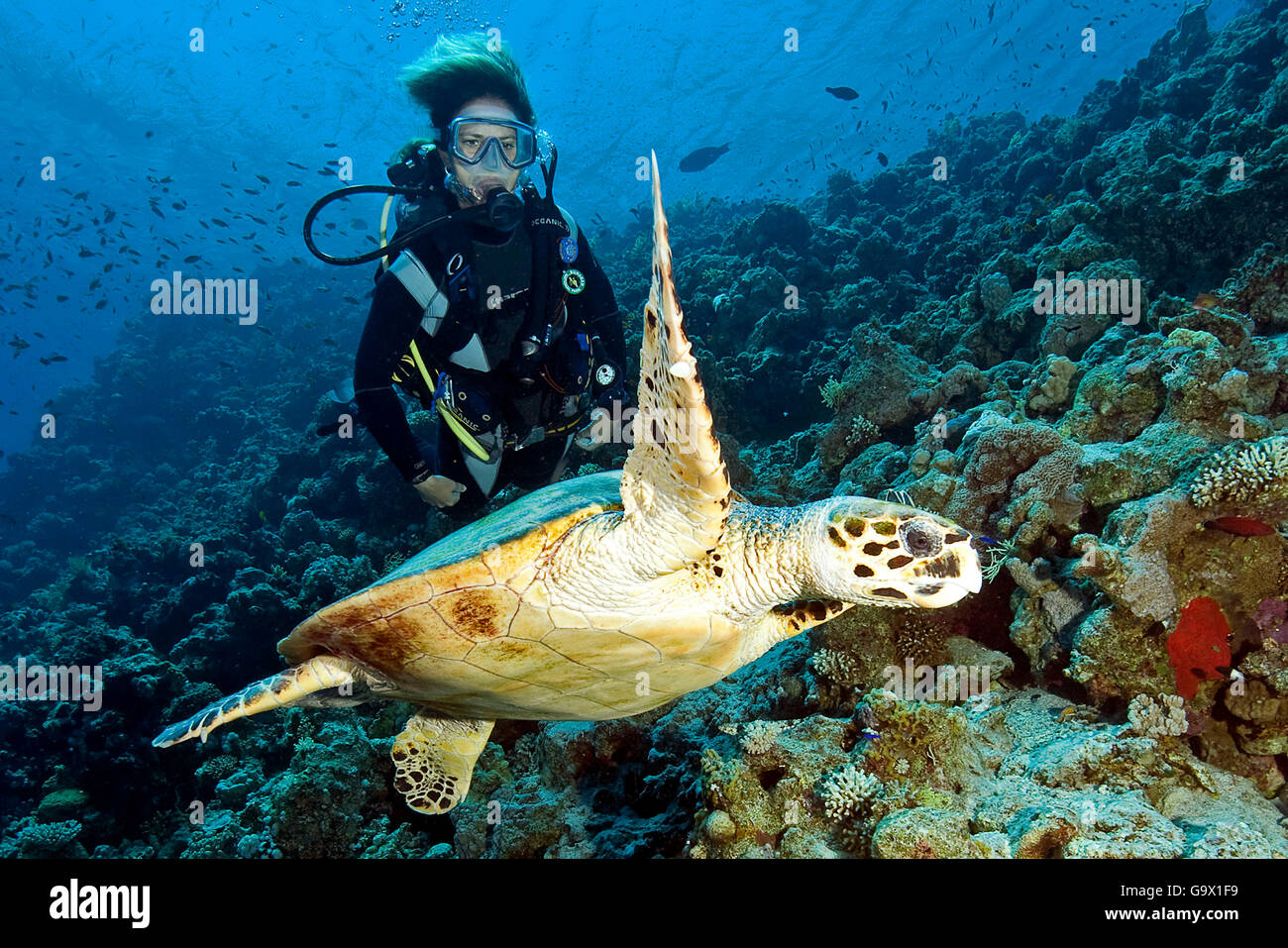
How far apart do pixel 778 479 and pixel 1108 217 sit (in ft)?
19.2

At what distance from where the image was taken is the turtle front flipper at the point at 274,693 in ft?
7.91

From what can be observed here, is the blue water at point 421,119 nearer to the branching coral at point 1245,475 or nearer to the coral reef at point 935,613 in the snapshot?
the coral reef at point 935,613

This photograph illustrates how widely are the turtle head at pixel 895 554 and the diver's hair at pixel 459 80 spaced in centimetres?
392

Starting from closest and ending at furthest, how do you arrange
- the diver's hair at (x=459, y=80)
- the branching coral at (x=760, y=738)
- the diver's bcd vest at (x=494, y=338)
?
the branching coral at (x=760, y=738) → the diver's bcd vest at (x=494, y=338) → the diver's hair at (x=459, y=80)

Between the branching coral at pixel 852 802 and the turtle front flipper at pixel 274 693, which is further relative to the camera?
the turtle front flipper at pixel 274 693

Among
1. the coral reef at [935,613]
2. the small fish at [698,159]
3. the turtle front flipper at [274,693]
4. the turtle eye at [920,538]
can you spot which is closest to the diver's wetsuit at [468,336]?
the turtle front flipper at [274,693]

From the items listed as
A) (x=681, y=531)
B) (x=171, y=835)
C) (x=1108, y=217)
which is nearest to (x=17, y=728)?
(x=171, y=835)

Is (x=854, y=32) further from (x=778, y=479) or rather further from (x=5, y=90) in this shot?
(x=5, y=90)

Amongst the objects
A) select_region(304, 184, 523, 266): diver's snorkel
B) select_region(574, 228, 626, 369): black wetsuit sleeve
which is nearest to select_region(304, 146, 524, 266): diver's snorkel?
select_region(304, 184, 523, 266): diver's snorkel

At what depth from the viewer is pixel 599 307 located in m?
4.26

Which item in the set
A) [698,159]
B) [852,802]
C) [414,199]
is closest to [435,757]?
[852,802]

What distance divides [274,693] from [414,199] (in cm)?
317

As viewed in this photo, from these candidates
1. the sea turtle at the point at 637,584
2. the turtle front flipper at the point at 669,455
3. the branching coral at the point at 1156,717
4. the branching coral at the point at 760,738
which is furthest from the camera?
the branching coral at the point at 760,738

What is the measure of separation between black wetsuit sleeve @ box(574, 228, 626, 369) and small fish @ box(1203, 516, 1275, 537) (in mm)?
3352
